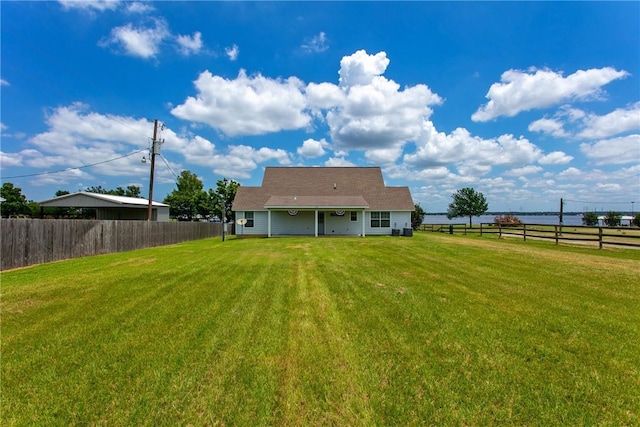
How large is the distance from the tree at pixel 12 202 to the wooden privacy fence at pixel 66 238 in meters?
38.4

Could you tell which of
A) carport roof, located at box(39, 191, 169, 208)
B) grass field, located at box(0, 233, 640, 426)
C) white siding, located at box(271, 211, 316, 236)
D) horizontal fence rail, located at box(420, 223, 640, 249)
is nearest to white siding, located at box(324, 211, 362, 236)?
white siding, located at box(271, 211, 316, 236)

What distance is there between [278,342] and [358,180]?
2456cm

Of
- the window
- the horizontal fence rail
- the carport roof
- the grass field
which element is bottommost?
the grass field

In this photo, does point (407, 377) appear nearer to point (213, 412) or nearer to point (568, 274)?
point (213, 412)

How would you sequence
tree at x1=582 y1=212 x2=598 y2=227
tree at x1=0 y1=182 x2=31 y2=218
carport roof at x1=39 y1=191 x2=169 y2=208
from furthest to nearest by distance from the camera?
tree at x1=582 y1=212 x2=598 y2=227, tree at x1=0 y1=182 x2=31 y2=218, carport roof at x1=39 y1=191 x2=169 y2=208

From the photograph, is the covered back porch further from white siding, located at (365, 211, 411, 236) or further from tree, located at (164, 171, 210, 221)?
tree, located at (164, 171, 210, 221)

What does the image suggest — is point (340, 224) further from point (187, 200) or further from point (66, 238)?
point (187, 200)

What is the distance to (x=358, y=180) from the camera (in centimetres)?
2755

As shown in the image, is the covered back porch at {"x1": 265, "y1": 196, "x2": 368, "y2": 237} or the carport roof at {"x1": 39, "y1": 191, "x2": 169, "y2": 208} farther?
the carport roof at {"x1": 39, "y1": 191, "x2": 169, "y2": 208}

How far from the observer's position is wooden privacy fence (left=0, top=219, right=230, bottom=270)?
940 cm

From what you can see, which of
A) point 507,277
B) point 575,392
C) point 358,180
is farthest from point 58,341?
point 358,180

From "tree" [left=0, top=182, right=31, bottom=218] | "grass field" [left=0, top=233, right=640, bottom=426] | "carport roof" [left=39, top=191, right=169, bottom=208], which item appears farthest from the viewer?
"tree" [left=0, top=182, right=31, bottom=218]

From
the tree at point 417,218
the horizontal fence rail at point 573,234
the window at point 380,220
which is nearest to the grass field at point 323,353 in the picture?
the horizontal fence rail at point 573,234

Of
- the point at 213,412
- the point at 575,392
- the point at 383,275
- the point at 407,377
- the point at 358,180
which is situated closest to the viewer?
the point at 213,412
